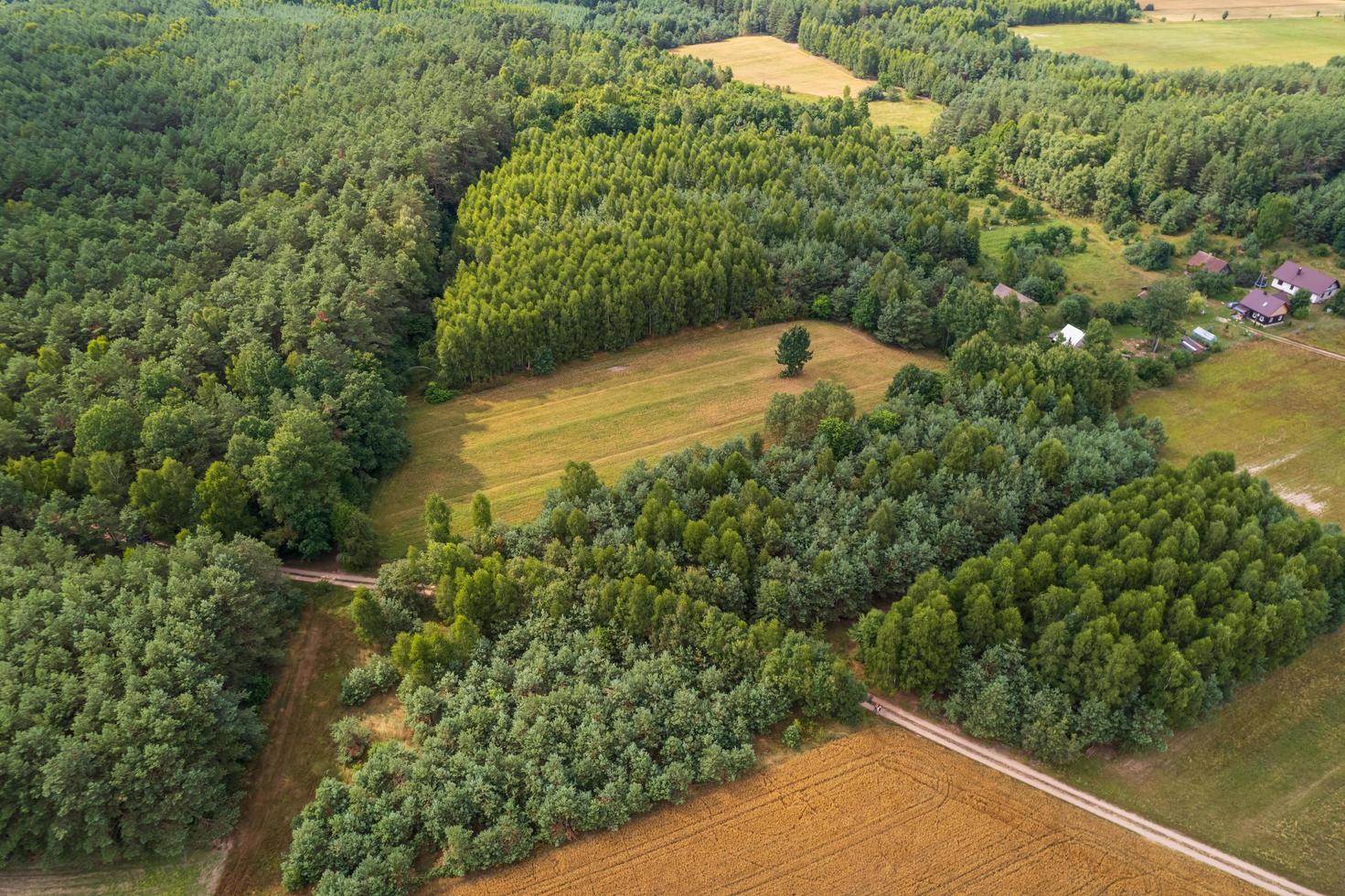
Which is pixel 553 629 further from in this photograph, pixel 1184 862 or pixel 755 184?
pixel 755 184

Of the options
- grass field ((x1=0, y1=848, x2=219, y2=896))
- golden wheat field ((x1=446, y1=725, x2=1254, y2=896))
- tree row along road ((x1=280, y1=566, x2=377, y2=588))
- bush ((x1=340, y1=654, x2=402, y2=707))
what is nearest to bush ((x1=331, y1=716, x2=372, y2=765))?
bush ((x1=340, y1=654, x2=402, y2=707))

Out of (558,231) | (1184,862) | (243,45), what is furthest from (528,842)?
(243,45)

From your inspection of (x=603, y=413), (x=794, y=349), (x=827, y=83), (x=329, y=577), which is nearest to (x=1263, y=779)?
(x=794, y=349)

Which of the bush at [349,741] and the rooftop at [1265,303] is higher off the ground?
the rooftop at [1265,303]

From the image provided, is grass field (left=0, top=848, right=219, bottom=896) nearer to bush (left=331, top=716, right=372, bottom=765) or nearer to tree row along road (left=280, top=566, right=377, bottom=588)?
bush (left=331, top=716, right=372, bottom=765)

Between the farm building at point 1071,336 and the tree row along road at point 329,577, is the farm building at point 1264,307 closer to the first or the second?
the farm building at point 1071,336

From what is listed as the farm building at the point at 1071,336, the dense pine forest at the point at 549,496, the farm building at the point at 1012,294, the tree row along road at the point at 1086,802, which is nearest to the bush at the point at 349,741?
the dense pine forest at the point at 549,496
